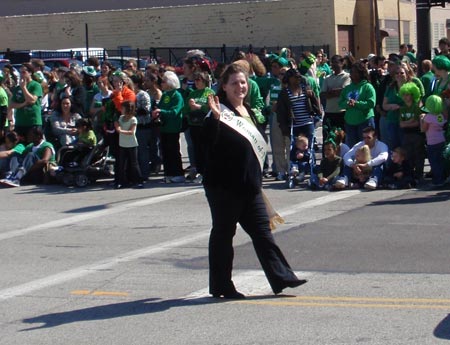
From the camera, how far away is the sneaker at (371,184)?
13906 mm

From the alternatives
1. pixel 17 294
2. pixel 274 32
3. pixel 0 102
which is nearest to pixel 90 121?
pixel 0 102

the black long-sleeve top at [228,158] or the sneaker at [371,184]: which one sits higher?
the black long-sleeve top at [228,158]

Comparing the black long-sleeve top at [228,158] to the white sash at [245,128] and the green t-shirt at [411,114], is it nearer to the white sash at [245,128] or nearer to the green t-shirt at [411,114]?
the white sash at [245,128]

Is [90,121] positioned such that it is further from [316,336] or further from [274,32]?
[274,32]

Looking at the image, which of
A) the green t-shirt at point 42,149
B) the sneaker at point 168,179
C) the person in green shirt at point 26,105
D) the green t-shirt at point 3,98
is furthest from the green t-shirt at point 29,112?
the sneaker at point 168,179

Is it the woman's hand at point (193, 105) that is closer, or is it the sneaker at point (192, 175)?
the woman's hand at point (193, 105)

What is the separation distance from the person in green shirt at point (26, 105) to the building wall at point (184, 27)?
30.2m

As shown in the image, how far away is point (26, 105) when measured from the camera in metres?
17.3

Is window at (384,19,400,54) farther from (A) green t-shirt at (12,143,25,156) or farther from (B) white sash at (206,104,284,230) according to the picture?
(B) white sash at (206,104,284,230)

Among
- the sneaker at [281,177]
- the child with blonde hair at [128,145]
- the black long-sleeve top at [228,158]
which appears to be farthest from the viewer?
the sneaker at [281,177]

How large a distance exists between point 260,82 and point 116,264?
24.1 ft

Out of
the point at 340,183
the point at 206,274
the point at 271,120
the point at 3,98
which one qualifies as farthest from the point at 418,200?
the point at 3,98

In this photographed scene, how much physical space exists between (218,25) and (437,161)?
118ft

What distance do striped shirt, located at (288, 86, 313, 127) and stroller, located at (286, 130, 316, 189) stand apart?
12.2 inches
